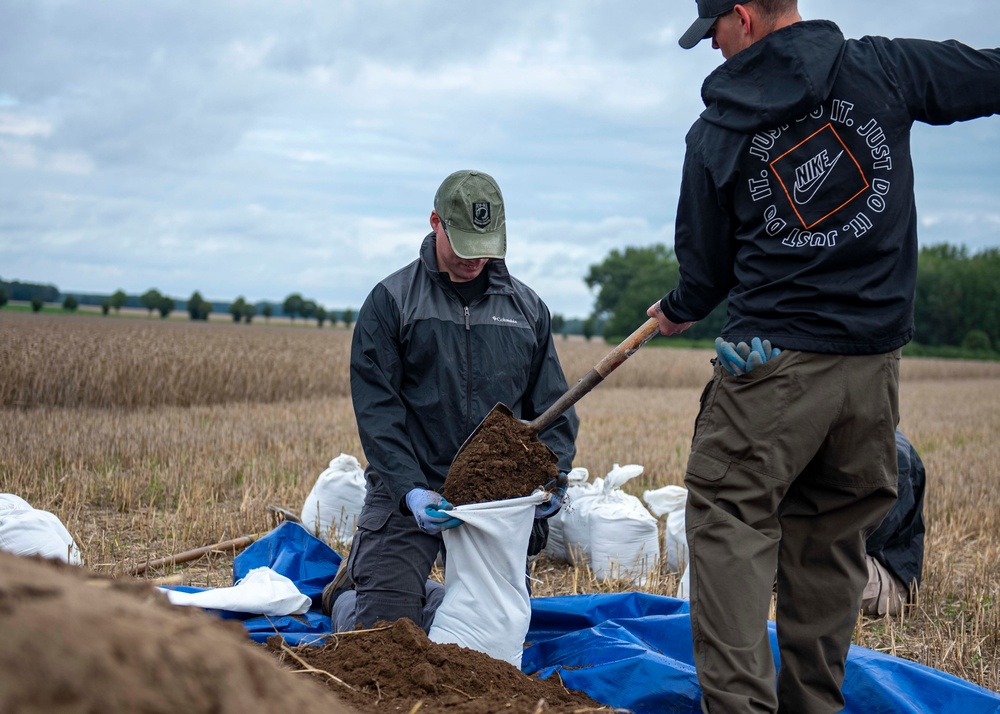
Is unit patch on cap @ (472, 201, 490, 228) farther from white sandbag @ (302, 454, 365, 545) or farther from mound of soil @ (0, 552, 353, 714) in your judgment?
mound of soil @ (0, 552, 353, 714)

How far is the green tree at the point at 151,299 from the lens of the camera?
50947 millimetres

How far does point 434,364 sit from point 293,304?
6386 centimetres

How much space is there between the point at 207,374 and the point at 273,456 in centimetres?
510

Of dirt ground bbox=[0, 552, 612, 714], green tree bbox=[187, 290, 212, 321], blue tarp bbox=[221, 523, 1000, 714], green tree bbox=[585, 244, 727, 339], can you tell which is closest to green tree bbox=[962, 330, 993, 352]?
green tree bbox=[585, 244, 727, 339]

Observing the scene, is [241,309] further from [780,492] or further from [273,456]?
[780,492]

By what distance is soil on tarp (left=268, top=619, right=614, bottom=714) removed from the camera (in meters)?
2.30

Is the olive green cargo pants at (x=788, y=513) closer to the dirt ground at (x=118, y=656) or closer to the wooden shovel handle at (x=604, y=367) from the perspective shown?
the wooden shovel handle at (x=604, y=367)

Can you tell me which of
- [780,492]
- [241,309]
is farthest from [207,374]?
[241,309]

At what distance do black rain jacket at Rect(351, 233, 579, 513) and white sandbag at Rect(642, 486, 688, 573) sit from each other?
1.39 m

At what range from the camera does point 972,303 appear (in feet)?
205

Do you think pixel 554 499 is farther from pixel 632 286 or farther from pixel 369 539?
pixel 632 286

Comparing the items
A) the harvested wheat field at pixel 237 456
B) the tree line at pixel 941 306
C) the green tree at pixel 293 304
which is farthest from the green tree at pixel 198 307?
the harvested wheat field at pixel 237 456

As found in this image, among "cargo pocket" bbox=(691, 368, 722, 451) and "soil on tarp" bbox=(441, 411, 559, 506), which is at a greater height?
"cargo pocket" bbox=(691, 368, 722, 451)

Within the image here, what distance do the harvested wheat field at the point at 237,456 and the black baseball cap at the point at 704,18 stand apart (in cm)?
204
